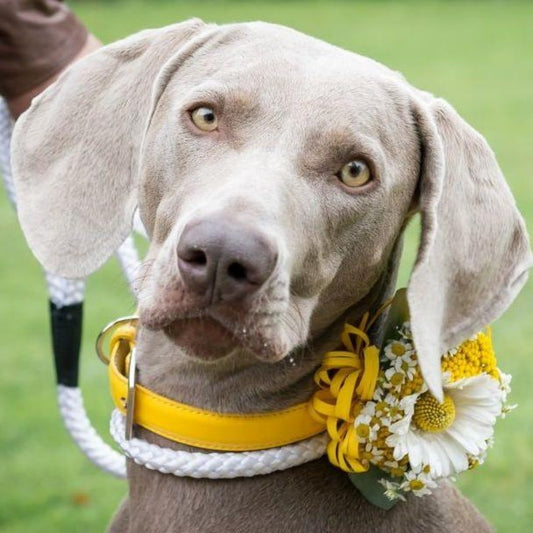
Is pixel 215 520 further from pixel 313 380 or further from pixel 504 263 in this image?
pixel 504 263

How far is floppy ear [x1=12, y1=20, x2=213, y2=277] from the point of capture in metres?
3.02

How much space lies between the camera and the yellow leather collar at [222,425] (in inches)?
116

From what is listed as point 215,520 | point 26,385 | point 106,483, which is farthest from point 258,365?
point 26,385

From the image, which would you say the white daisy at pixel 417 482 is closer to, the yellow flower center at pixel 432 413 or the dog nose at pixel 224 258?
the yellow flower center at pixel 432 413

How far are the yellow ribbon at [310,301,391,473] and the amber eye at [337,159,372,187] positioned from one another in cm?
40

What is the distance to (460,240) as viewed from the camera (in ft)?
9.28

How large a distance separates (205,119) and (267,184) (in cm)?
28

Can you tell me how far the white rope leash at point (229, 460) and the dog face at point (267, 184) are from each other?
0.29 metres

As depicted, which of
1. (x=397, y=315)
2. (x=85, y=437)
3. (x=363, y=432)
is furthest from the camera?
(x=85, y=437)

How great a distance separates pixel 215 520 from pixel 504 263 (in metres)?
0.91

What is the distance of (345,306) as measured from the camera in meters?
2.97

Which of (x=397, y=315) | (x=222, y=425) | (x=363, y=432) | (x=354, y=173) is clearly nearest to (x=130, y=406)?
(x=222, y=425)

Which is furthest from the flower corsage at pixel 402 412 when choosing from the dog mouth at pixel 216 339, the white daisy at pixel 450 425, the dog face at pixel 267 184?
the dog mouth at pixel 216 339

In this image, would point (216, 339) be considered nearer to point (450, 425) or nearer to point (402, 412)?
point (402, 412)
